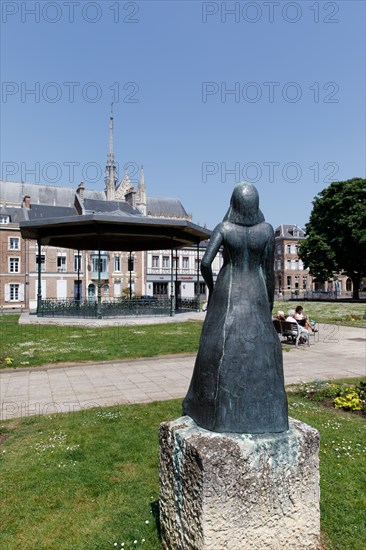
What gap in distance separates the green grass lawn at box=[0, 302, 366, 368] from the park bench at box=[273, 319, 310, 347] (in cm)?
328

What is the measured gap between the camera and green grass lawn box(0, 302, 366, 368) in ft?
40.1

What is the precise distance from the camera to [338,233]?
161ft

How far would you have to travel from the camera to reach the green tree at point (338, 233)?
47375 mm

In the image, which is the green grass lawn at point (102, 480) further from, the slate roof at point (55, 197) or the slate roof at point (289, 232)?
the slate roof at point (289, 232)

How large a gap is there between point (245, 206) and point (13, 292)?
53.3 meters

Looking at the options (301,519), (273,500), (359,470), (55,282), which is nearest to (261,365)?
(273,500)

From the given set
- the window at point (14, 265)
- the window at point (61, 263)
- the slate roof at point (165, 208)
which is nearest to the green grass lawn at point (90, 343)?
the window at point (14, 265)

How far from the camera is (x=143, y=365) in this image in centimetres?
1113

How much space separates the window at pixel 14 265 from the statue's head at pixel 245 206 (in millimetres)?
52978

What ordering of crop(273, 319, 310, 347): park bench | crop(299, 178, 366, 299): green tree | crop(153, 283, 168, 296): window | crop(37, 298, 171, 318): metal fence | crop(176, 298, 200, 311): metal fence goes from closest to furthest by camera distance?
crop(273, 319, 310, 347): park bench, crop(37, 298, 171, 318): metal fence, crop(176, 298, 200, 311): metal fence, crop(299, 178, 366, 299): green tree, crop(153, 283, 168, 296): window

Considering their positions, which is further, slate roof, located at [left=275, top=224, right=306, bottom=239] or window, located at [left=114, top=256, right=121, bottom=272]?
slate roof, located at [left=275, top=224, right=306, bottom=239]

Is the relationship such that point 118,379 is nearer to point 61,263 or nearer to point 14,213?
point 61,263

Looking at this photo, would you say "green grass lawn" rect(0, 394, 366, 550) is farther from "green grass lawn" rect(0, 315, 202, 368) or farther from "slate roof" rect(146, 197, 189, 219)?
"slate roof" rect(146, 197, 189, 219)

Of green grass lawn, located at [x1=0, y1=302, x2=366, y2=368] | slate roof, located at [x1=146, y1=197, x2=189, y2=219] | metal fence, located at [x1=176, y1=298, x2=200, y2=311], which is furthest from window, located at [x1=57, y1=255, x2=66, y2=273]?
green grass lawn, located at [x1=0, y1=302, x2=366, y2=368]
